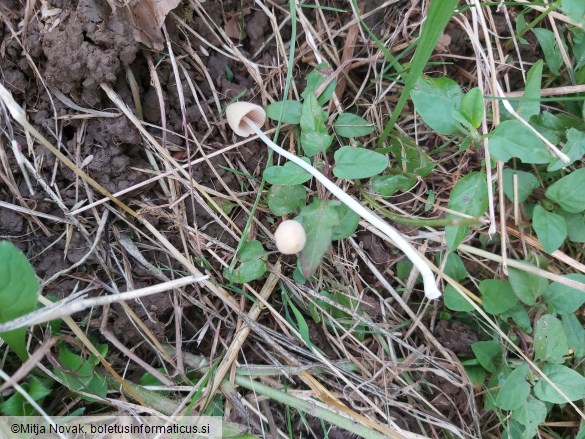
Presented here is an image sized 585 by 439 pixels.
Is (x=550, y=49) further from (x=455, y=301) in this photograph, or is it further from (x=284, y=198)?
(x=284, y=198)

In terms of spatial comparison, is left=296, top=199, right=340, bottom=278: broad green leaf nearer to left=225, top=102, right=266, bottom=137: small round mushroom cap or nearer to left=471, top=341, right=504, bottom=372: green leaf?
left=225, top=102, right=266, bottom=137: small round mushroom cap

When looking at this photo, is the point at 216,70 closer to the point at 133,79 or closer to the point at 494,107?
the point at 133,79

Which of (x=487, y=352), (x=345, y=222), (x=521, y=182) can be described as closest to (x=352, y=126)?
(x=345, y=222)

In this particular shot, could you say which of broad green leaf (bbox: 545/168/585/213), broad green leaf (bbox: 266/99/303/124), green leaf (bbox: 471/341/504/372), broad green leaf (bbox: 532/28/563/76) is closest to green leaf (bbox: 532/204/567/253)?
broad green leaf (bbox: 545/168/585/213)

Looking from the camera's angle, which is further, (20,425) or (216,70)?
(216,70)

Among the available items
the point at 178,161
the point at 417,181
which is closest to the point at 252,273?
the point at 178,161
